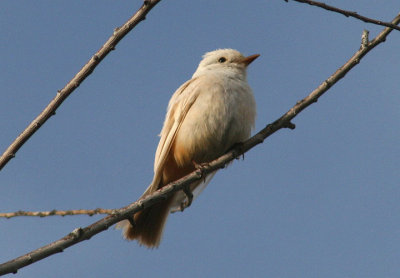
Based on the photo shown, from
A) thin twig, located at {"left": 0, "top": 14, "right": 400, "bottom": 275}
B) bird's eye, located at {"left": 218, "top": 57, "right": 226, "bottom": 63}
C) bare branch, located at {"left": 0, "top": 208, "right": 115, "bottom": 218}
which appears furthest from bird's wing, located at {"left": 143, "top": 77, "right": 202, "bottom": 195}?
bare branch, located at {"left": 0, "top": 208, "right": 115, "bottom": 218}

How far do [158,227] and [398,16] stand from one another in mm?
3769

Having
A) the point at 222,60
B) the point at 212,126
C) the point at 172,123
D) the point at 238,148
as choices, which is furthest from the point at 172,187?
the point at 222,60

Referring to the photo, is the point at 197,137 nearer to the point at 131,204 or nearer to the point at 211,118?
the point at 211,118

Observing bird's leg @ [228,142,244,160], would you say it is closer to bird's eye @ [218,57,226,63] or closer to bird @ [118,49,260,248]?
bird @ [118,49,260,248]

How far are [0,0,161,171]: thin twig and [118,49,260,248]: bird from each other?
10.0 ft

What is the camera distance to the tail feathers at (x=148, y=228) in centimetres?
721

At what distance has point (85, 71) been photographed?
13.4 ft

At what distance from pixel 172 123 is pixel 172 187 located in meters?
2.51

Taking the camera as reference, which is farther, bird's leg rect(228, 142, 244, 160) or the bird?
the bird

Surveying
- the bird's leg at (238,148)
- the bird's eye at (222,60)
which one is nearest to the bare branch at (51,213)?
the bird's leg at (238,148)

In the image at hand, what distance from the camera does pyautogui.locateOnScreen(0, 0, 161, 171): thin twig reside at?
4059 mm

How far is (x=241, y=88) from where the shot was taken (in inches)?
303

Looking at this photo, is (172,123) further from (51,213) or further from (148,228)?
(51,213)

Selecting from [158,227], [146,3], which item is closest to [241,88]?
[158,227]
